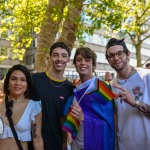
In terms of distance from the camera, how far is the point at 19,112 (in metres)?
3.83

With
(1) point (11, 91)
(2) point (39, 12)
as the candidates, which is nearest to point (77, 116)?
(1) point (11, 91)

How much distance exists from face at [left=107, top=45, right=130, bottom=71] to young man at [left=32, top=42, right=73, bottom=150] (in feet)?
2.36

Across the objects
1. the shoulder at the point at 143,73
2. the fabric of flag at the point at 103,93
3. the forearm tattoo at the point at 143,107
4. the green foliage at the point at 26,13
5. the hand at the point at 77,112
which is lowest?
the hand at the point at 77,112

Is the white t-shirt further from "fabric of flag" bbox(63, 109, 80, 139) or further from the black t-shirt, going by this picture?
the black t-shirt

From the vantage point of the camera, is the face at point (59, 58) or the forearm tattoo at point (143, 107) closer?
the forearm tattoo at point (143, 107)

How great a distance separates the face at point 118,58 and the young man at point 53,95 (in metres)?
0.72

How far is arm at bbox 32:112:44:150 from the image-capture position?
12.8ft

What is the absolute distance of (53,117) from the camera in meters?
4.28

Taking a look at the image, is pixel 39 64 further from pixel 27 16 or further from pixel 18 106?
pixel 18 106

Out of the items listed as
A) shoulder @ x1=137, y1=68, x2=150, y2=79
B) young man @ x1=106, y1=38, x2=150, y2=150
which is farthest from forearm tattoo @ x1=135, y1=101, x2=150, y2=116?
shoulder @ x1=137, y1=68, x2=150, y2=79

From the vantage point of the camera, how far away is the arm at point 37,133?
3895 millimetres

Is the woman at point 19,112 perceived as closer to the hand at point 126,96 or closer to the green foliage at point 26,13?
the hand at point 126,96

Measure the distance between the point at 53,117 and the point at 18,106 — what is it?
1.95 feet

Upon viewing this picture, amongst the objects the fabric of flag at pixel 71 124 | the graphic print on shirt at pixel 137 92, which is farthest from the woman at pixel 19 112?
the graphic print on shirt at pixel 137 92
